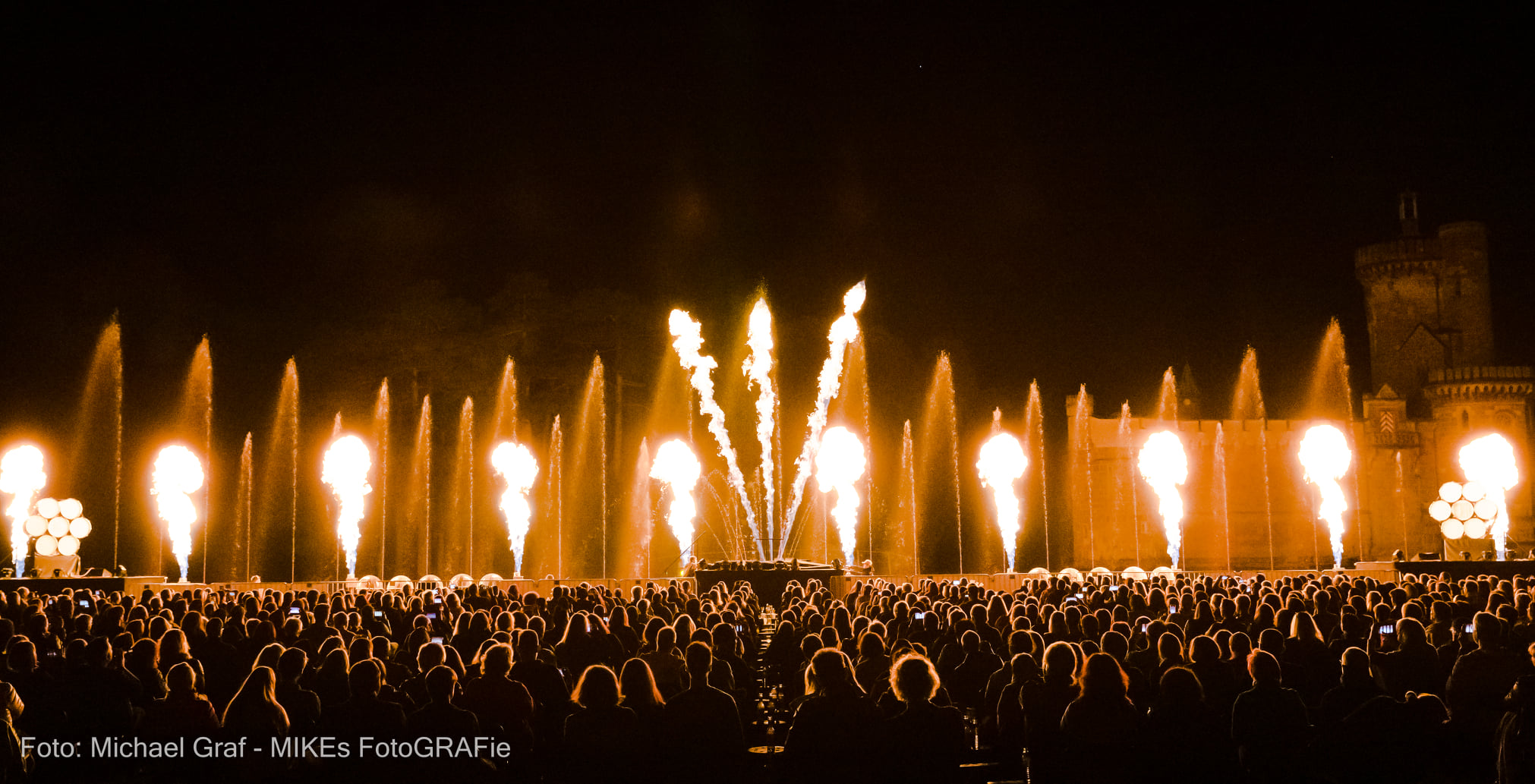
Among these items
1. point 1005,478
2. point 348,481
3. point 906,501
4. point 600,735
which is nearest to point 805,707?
point 600,735

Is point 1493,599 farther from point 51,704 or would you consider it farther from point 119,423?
point 119,423

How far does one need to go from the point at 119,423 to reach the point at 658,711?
49141 mm

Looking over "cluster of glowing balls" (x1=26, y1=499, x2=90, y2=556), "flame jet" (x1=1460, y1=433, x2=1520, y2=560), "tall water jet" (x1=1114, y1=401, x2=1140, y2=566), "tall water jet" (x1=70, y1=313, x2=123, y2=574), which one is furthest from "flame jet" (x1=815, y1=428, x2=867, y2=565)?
"cluster of glowing balls" (x1=26, y1=499, x2=90, y2=556)

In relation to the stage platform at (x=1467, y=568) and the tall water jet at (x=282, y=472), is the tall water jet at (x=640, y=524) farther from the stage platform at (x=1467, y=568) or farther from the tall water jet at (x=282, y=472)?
the stage platform at (x=1467, y=568)

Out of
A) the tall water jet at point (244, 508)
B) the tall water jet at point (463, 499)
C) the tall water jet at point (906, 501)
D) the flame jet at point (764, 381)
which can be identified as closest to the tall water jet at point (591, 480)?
the tall water jet at point (463, 499)

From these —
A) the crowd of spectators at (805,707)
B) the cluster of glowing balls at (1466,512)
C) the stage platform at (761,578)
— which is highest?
the cluster of glowing balls at (1466,512)

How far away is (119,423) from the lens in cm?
4778

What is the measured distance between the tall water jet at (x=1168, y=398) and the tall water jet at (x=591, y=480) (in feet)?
128

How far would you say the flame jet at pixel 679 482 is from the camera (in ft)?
199

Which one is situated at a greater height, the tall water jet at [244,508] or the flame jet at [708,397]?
the flame jet at [708,397]

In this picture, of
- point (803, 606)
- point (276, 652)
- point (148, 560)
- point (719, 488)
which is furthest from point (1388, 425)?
point (276, 652)

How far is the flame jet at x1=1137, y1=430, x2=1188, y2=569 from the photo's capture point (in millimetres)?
59688

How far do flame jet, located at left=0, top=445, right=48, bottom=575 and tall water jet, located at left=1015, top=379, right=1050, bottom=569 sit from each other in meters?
48.4

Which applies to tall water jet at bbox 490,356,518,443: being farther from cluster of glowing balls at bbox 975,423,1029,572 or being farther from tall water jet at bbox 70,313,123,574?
cluster of glowing balls at bbox 975,423,1029,572
